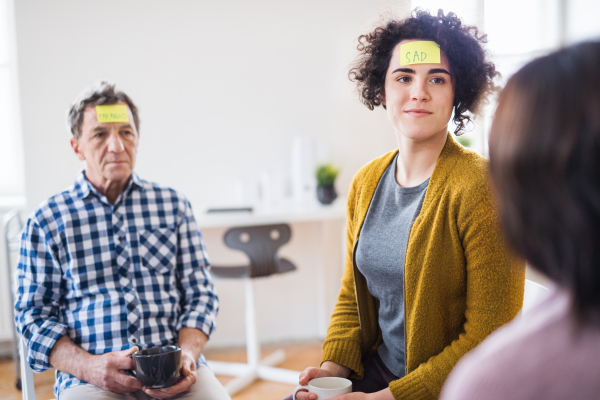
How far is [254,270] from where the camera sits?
90.7 inches

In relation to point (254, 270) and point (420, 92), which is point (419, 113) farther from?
point (254, 270)

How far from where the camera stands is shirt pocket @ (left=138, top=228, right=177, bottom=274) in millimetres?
1434

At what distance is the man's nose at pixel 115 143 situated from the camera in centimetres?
146

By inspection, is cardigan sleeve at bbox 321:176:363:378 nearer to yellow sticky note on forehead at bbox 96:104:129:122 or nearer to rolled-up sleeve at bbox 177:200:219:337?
rolled-up sleeve at bbox 177:200:219:337

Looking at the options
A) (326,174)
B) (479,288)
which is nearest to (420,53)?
(479,288)

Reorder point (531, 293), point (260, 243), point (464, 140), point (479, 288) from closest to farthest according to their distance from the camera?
point (479, 288)
point (531, 293)
point (260, 243)
point (464, 140)

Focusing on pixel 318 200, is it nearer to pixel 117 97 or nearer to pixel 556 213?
pixel 117 97

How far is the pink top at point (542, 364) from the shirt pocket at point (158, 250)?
1.12 meters

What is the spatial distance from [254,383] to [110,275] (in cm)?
135

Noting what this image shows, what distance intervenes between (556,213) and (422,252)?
0.56 m

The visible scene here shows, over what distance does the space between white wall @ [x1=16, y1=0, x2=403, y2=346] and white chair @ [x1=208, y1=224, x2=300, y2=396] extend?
0.46 metres

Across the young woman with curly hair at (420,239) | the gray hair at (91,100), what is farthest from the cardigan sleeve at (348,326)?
the gray hair at (91,100)

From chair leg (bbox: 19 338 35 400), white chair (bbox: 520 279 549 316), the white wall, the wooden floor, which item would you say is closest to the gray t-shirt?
white chair (bbox: 520 279 549 316)

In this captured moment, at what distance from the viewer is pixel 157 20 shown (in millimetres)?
2734
